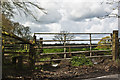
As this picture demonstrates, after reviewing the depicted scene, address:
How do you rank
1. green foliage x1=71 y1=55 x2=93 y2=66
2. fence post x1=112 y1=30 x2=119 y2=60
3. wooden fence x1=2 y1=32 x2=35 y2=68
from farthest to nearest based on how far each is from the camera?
1. fence post x1=112 y1=30 x2=119 y2=60
2. green foliage x1=71 y1=55 x2=93 y2=66
3. wooden fence x1=2 y1=32 x2=35 y2=68

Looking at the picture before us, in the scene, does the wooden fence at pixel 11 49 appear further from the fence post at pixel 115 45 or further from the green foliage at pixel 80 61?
the fence post at pixel 115 45

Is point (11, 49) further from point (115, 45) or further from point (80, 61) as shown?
point (115, 45)

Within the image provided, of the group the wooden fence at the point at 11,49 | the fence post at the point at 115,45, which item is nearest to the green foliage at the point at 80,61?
the fence post at the point at 115,45

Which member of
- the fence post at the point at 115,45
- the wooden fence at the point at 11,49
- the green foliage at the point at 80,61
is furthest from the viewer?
the fence post at the point at 115,45

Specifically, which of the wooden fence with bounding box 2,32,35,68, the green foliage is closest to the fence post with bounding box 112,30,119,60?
the green foliage

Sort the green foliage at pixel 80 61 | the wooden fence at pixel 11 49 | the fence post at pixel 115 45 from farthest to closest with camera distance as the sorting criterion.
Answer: the fence post at pixel 115 45 < the green foliage at pixel 80 61 < the wooden fence at pixel 11 49

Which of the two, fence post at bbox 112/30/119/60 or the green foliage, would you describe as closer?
the green foliage

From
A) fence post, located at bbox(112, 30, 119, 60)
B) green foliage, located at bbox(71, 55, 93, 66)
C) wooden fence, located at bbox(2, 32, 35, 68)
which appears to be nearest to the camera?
wooden fence, located at bbox(2, 32, 35, 68)

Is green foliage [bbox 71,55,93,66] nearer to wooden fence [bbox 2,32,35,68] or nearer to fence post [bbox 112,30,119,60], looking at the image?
fence post [bbox 112,30,119,60]

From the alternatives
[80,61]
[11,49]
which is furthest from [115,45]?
[11,49]

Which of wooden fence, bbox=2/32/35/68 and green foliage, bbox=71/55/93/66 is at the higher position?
wooden fence, bbox=2/32/35/68

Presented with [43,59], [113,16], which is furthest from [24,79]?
[113,16]

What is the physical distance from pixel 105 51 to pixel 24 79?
205 inches

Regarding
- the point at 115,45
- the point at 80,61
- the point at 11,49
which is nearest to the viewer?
the point at 11,49
